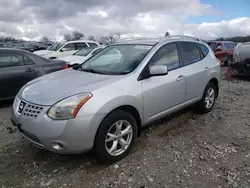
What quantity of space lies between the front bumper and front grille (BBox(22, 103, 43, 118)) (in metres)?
0.04

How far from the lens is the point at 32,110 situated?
111 inches

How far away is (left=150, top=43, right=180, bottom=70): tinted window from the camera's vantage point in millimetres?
3721

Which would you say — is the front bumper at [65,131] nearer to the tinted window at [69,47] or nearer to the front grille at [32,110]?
the front grille at [32,110]

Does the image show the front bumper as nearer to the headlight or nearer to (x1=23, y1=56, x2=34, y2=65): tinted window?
the headlight

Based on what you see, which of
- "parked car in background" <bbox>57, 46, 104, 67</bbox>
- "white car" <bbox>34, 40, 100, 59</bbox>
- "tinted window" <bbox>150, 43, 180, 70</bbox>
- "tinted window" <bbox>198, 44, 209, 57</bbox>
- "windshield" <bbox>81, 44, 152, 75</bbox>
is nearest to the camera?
"windshield" <bbox>81, 44, 152, 75</bbox>

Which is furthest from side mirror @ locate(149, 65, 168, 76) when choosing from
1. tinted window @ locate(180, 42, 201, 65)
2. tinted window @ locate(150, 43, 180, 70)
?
tinted window @ locate(180, 42, 201, 65)

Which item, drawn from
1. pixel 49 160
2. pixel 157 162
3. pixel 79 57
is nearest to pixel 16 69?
pixel 49 160

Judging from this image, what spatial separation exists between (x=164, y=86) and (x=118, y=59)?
2.85ft

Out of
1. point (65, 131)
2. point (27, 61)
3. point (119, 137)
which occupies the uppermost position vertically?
point (27, 61)

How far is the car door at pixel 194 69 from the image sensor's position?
14.0ft

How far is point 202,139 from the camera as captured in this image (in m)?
3.88

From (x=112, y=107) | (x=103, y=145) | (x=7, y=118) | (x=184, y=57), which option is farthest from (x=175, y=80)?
(x=7, y=118)

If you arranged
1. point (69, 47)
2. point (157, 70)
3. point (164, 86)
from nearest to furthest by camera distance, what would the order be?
1. point (157, 70)
2. point (164, 86)
3. point (69, 47)

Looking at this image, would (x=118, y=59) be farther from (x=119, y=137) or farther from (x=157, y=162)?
(x=157, y=162)
